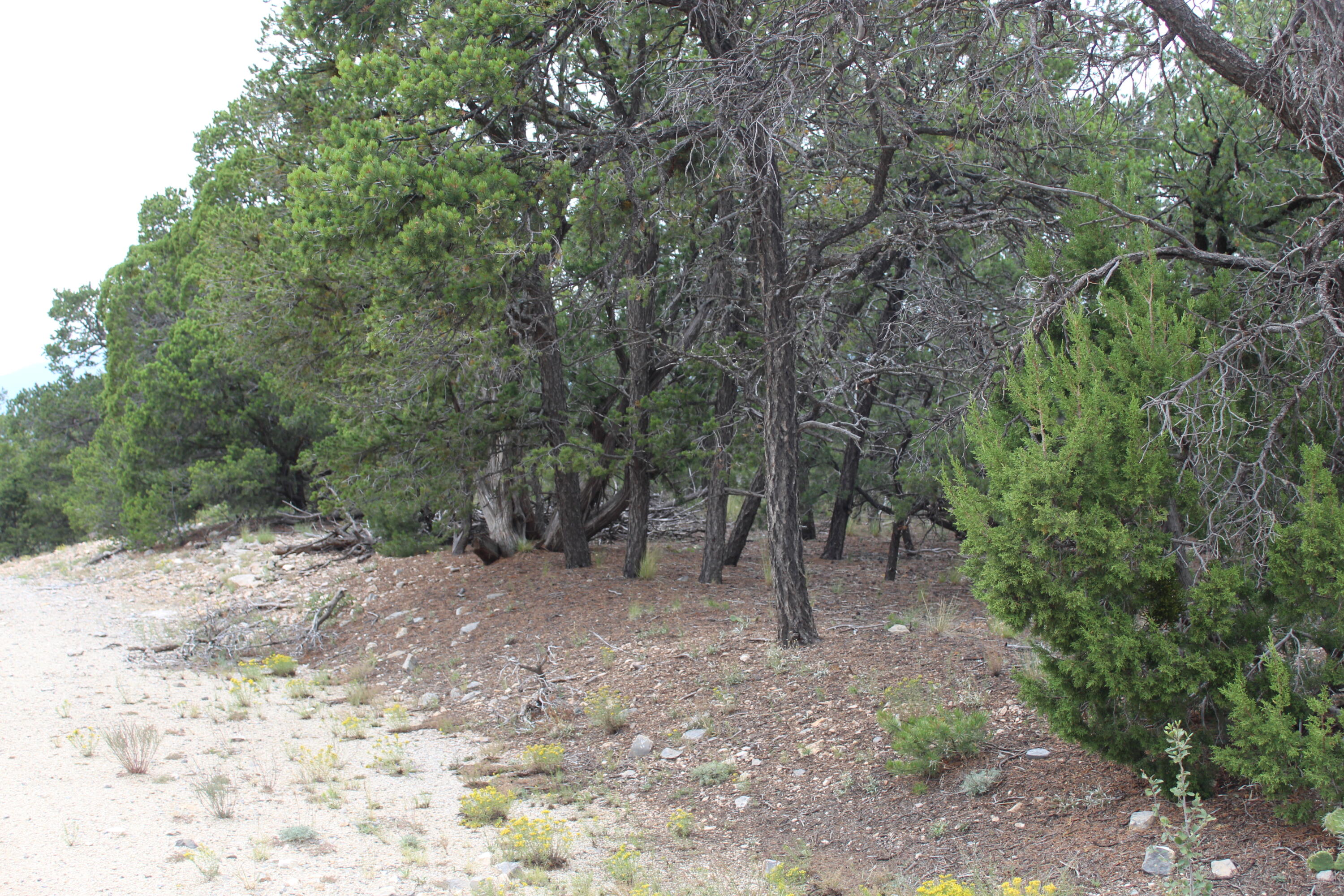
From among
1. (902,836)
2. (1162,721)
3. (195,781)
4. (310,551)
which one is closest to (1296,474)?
(1162,721)

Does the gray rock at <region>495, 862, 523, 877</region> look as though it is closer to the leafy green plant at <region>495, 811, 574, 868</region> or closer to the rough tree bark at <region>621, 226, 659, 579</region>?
the leafy green plant at <region>495, 811, 574, 868</region>

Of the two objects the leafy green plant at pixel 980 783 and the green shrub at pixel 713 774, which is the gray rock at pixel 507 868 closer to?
the green shrub at pixel 713 774

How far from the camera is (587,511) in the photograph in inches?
513

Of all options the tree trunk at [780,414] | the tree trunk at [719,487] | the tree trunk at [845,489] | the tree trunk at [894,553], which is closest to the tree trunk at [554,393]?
the tree trunk at [719,487]

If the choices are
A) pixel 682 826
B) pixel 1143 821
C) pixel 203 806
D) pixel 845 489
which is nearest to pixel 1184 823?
pixel 1143 821

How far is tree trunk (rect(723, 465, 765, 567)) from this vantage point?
10930 mm

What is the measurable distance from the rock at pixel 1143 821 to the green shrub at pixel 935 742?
0.96m

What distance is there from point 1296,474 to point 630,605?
683 centimetres

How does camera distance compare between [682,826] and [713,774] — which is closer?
[682,826]

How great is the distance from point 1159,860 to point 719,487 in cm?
696

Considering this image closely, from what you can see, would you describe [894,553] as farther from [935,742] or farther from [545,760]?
[935,742]

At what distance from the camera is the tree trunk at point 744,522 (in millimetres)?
10930

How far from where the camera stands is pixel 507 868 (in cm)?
461

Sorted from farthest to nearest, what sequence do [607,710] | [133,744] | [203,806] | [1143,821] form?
[607,710]
[133,744]
[203,806]
[1143,821]
